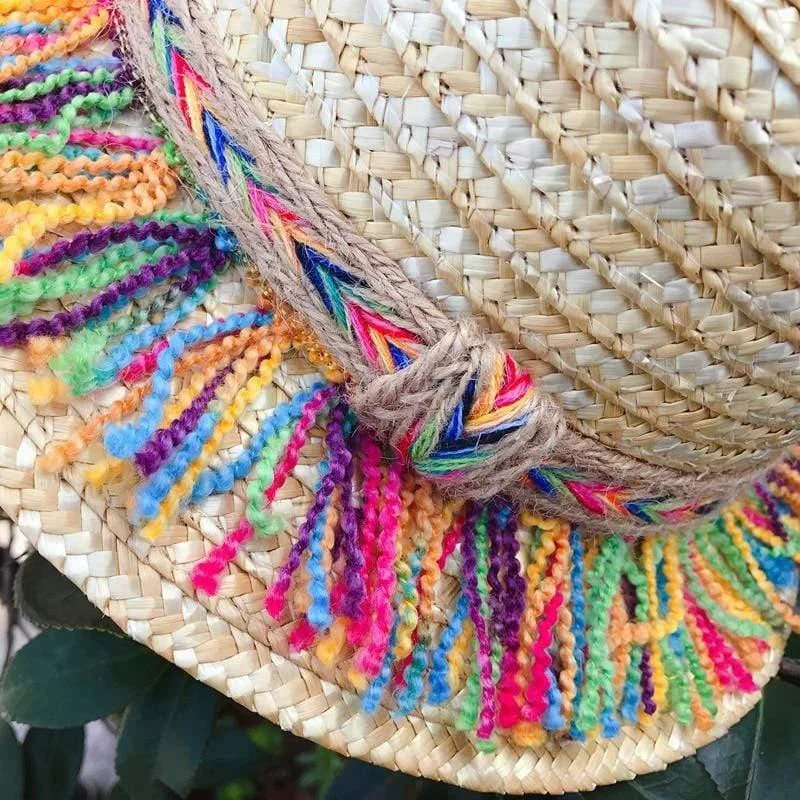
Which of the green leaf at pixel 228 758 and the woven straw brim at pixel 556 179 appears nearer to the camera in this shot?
the woven straw brim at pixel 556 179

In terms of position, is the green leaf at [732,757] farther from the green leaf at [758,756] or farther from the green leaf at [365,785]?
the green leaf at [365,785]

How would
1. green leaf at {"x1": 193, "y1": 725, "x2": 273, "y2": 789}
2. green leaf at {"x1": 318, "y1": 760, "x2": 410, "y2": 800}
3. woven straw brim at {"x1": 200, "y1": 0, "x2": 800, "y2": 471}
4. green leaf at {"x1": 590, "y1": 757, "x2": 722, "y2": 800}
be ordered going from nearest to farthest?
woven straw brim at {"x1": 200, "y1": 0, "x2": 800, "y2": 471}
green leaf at {"x1": 590, "y1": 757, "x2": 722, "y2": 800}
green leaf at {"x1": 318, "y1": 760, "x2": 410, "y2": 800}
green leaf at {"x1": 193, "y1": 725, "x2": 273, "y2": 789}

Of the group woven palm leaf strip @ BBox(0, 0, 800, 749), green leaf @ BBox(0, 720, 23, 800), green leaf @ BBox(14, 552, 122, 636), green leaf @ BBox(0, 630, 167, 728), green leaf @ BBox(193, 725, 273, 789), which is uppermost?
woven palm leaf strip @ BBox(0, 0, 800, 749)

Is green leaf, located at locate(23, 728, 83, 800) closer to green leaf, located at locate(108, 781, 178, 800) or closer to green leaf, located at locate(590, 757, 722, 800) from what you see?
green leaf, located at locate(108, 781, 178, 800)

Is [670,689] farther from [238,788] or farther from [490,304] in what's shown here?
[238,788]

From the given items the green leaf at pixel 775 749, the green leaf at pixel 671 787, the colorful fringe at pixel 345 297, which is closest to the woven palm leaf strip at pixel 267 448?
the colorful fringe at pixel 345 297

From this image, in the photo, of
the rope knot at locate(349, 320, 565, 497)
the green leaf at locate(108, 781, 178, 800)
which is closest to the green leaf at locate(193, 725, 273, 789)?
the green leaf at locate(108, 781, 178, 800)

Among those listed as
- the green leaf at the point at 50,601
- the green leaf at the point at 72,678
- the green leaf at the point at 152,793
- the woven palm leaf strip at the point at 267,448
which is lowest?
the green leaf at the point at 152,793

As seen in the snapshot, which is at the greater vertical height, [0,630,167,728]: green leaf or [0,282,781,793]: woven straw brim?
[0,282,781,793]: woven straw brim
